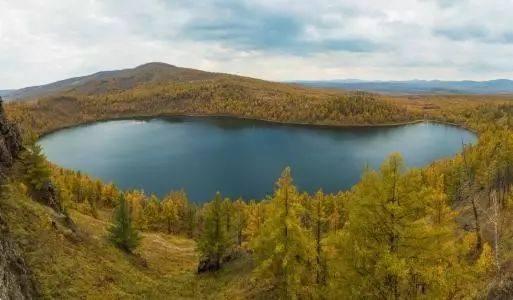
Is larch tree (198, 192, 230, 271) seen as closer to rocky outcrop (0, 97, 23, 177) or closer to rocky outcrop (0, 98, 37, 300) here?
rocky outcrop (0, 97, 23, 177)

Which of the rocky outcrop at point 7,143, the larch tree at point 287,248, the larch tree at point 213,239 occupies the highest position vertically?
the rocky outcrop at point 7,143

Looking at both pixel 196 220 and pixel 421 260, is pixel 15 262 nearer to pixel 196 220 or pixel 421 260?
pixel 421 260

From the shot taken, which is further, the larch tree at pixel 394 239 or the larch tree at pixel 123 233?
the larch tree at pixel 123 233

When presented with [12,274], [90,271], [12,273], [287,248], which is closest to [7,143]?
[90,271]

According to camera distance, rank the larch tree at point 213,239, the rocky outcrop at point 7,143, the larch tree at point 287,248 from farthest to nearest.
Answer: the larch tree at point 213,239
the rocky outcrop at point 7,143
the larch tree at point 287,248

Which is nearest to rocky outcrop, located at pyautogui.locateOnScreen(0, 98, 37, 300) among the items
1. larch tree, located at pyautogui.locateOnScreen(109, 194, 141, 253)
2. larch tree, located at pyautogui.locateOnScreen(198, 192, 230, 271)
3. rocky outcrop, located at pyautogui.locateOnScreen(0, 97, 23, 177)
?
rocky outcrop, located at pyautogui.locateOnScreen(0, 97, 23, 177)

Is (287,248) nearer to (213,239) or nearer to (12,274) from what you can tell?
(12,274)

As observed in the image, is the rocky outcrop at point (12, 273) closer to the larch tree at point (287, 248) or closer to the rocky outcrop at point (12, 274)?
the rocky outcrop at point (12, 274)

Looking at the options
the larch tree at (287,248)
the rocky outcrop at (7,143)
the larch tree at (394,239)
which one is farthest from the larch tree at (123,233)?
the larch tree at (394,239)
